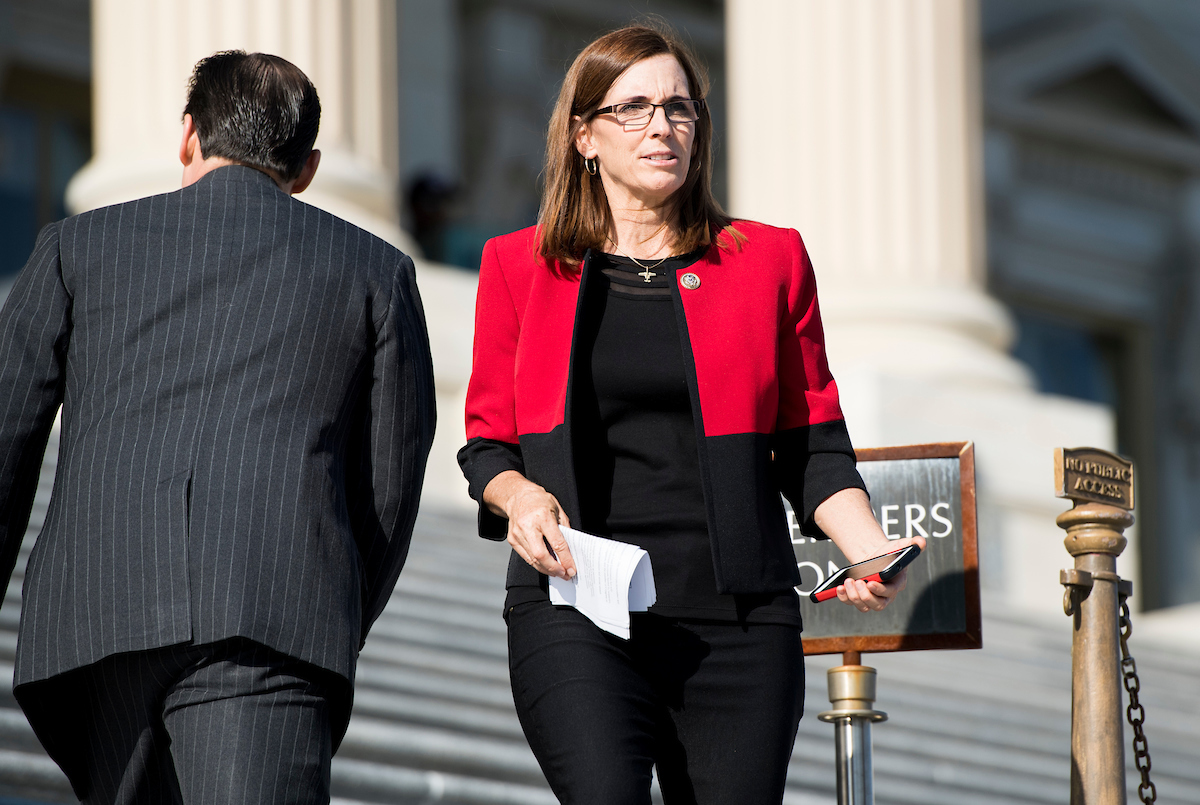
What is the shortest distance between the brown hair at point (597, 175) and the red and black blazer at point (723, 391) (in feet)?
0.15

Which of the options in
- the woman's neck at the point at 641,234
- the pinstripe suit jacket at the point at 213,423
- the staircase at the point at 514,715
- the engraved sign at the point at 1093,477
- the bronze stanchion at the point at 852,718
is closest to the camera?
the pinstripe suit jacket at the point at 213,423

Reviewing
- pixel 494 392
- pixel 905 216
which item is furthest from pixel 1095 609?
pixel 905 216

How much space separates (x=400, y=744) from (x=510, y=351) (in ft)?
8.14

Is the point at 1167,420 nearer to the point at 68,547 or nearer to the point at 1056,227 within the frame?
the point at 1056,227

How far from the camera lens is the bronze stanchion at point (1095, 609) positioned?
466 centimetres

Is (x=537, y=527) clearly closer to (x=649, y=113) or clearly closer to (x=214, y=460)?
(x=214, y=460)

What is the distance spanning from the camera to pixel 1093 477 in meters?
4.85

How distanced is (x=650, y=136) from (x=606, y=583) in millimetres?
810

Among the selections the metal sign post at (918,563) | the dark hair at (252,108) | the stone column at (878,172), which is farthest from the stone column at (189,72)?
the dark hair at (252,108)

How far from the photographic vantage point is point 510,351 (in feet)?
11.5

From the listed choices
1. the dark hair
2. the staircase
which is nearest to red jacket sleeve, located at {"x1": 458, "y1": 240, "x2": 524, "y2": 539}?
the dark hair

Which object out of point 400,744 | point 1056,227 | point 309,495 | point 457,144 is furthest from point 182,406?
point 1056,227

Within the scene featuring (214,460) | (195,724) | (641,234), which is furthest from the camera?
(641,234)

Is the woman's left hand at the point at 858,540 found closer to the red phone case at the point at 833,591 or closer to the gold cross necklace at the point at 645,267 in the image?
the red phone case at the point at 833,591
